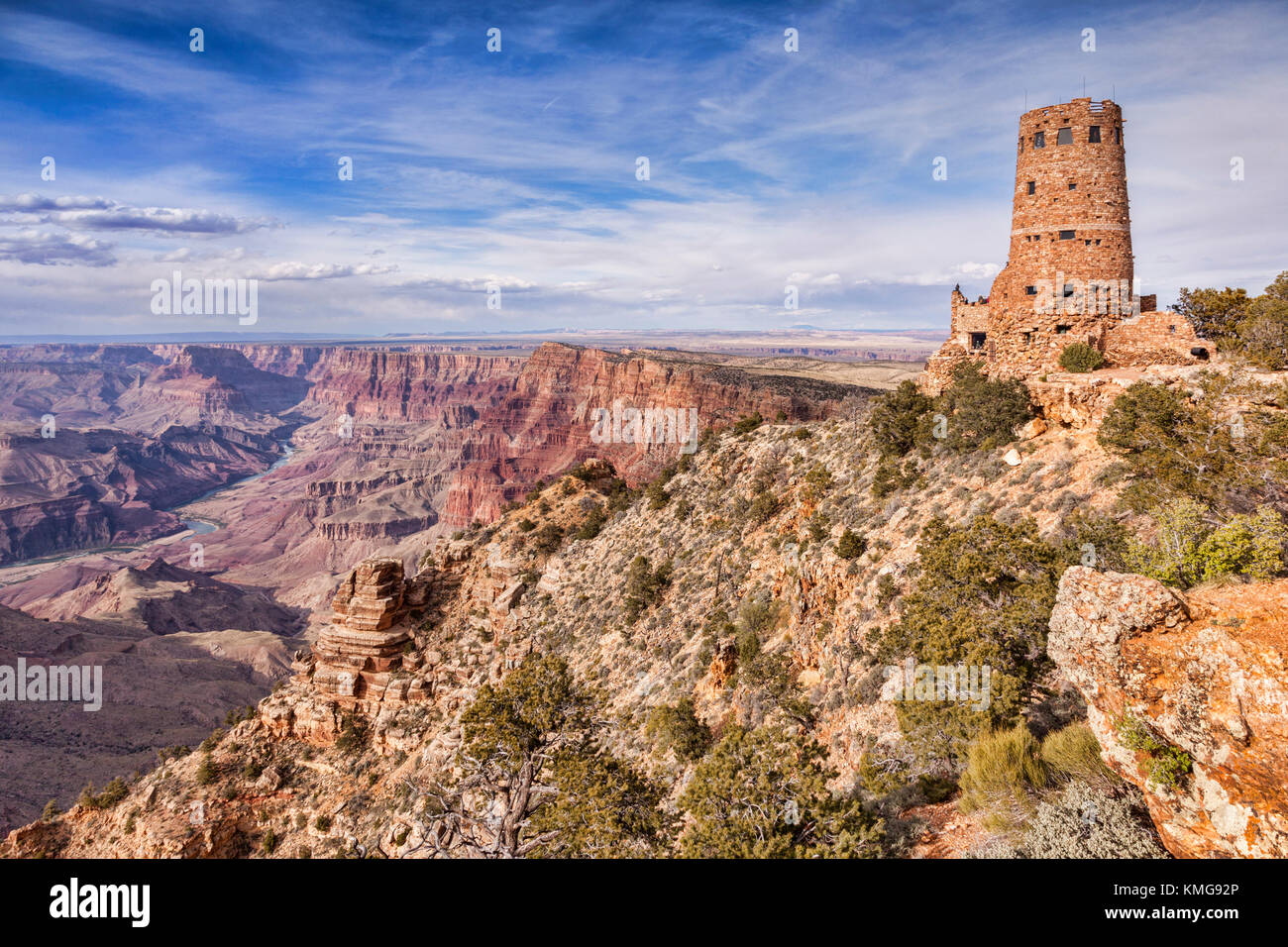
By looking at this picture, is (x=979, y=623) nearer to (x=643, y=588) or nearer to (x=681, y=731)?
(x=681, y=731)

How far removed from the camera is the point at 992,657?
1173cm

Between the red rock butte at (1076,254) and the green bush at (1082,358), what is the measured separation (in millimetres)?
322

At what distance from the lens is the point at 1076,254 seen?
69.3 ft

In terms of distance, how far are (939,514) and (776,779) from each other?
1302 centimetres

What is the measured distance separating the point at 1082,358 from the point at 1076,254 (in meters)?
3.65

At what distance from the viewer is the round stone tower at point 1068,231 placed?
20562 mm

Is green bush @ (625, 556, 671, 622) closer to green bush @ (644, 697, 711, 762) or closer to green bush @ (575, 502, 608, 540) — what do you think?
green bush @ (575, 502, 608, 540)

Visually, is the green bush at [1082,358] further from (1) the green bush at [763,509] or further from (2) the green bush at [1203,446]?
(1) the green bush at [763,509]

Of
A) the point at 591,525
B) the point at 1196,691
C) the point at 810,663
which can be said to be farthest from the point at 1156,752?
the point at 591,525

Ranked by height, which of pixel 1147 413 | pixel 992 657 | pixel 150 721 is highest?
pixel 1147 413

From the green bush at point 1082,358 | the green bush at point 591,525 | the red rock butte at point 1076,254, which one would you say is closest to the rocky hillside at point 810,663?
the green bush at point 591,525

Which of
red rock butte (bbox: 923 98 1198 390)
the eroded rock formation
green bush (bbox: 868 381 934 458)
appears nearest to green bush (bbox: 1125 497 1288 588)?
the eroded rock formation
